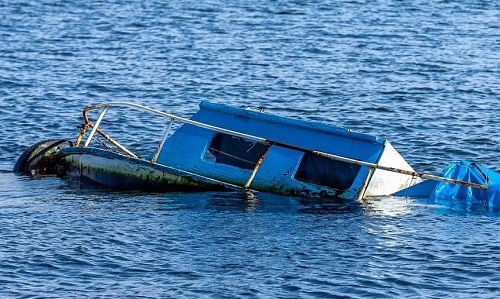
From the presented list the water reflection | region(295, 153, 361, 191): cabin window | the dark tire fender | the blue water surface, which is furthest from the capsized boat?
the dark tire fender

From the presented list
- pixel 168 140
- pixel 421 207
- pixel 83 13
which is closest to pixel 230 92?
pixel 168 140

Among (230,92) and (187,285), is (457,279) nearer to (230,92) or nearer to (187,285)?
(187,285)

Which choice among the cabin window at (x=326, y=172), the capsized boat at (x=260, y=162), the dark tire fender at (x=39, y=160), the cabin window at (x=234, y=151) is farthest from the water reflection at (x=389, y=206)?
the dark tire fender at (x=39, y=160)

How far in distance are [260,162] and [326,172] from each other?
166 centimetres

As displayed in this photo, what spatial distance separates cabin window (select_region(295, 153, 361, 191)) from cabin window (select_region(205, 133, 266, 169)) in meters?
1.14

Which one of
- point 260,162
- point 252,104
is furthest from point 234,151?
point 252,104

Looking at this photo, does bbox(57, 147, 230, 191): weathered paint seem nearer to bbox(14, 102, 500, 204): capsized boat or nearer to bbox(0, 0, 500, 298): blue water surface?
bbox(14, 102, 500, 204): capsized boat

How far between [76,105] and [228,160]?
10.8 m

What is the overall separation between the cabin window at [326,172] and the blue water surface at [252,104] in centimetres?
61

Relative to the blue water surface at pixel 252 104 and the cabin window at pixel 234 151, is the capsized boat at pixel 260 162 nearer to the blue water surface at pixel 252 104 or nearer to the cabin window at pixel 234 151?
the cabin window at pixel 234 151

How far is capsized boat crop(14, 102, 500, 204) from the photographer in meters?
26.6

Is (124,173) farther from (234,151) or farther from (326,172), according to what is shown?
(326,172)

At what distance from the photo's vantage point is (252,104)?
3722cm

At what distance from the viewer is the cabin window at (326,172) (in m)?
26.7
